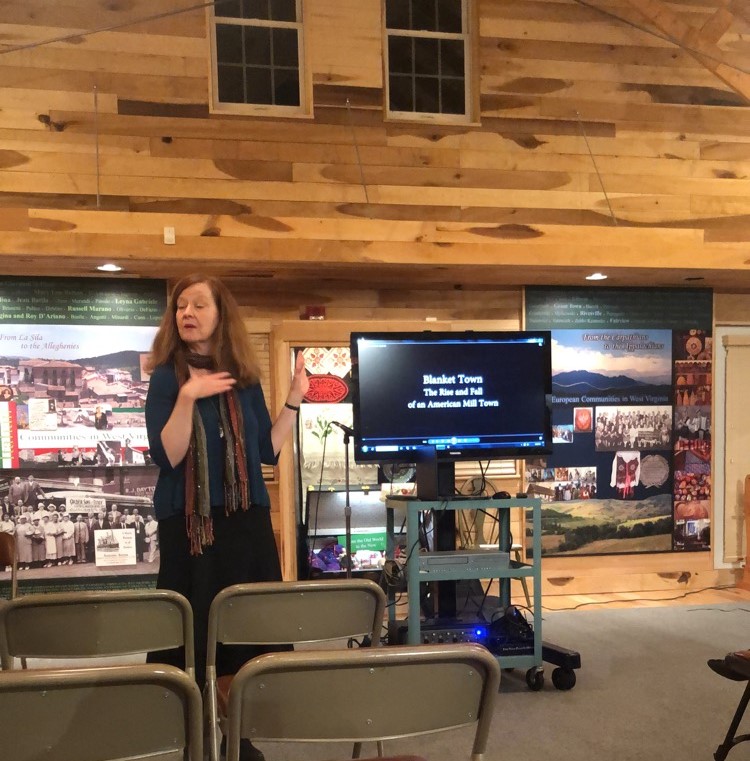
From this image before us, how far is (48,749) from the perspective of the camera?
4.29 ft

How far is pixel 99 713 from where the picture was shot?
1.31 metres

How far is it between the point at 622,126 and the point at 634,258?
1.37 metres

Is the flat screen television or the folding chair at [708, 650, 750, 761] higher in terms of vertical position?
the flat screen television

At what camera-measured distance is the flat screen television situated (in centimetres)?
372

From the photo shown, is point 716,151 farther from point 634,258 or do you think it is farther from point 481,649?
point 481,649

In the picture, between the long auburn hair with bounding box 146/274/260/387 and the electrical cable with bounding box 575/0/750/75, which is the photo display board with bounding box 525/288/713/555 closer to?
the electrical cable with bounding box 575/0/750/75

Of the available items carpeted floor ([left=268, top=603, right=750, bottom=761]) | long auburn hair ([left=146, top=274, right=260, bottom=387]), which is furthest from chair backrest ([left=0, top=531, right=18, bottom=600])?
Answer: long auburn hair ([left=146, top=274, right=260, bottom=387])

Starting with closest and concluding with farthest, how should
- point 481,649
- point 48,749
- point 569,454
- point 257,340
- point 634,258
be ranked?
1. point 48,749
2. point 481,649
3. point 634,258
4. point 257,340
5. point 569,454

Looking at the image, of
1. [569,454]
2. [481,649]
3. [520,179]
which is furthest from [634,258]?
[481,649]

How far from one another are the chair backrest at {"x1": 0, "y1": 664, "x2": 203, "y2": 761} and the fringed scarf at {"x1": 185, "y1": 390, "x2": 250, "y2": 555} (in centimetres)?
113

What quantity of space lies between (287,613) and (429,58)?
4.76 m

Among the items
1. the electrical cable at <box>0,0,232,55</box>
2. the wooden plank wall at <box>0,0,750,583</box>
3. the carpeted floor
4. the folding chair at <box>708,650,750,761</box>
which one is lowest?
A: the carpeted floor

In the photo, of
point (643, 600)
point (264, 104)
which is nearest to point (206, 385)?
point (264, 104)

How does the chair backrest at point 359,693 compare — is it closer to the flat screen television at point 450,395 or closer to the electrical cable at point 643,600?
the flat screen television at point 450,395
